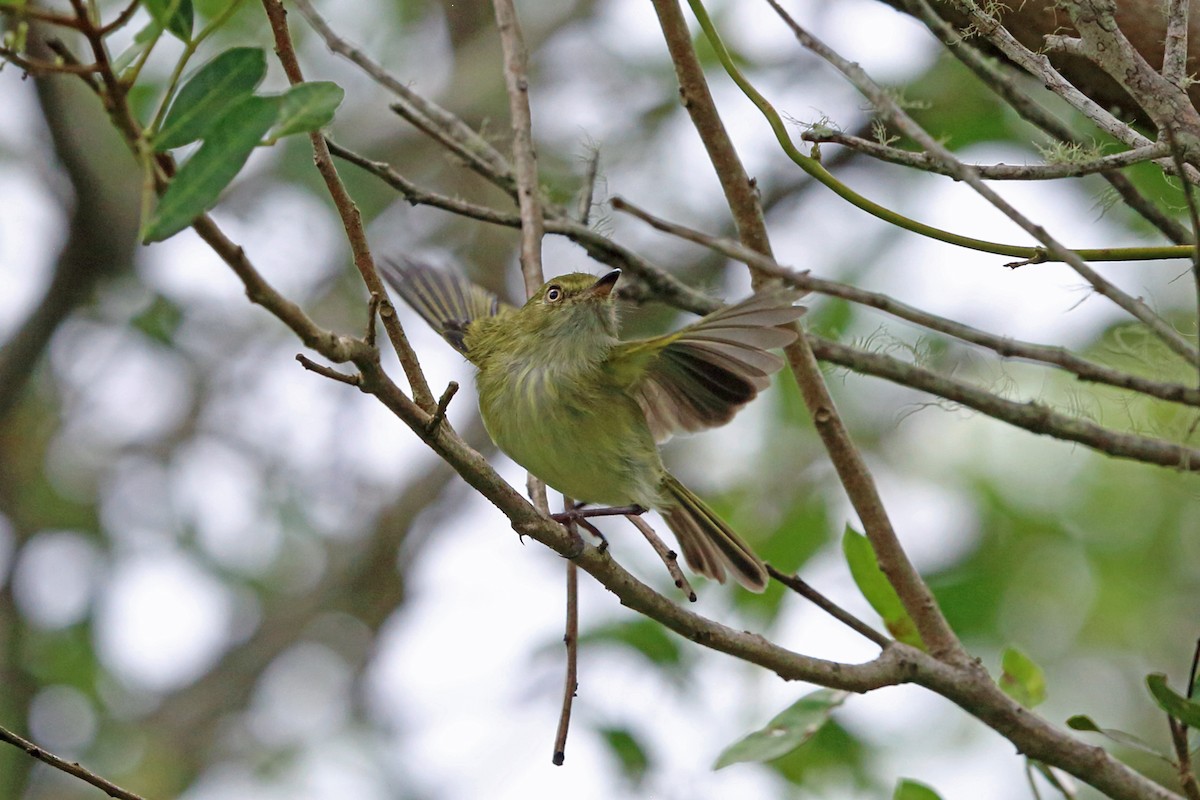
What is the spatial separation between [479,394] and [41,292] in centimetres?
280

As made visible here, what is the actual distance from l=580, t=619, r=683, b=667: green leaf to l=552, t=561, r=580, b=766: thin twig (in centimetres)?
108

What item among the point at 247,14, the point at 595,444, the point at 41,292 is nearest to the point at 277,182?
the point at 247,14

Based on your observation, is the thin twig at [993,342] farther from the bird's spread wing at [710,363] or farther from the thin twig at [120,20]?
the thin twig at [120,20]

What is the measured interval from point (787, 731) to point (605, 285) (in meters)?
1.46

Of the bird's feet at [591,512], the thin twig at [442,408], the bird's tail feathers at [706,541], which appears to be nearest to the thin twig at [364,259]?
the thin twig at [442,408]

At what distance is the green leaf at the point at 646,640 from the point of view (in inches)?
147

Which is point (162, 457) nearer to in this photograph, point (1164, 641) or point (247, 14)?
point (247, 14)

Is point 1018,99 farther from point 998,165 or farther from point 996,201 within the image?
point 996,201

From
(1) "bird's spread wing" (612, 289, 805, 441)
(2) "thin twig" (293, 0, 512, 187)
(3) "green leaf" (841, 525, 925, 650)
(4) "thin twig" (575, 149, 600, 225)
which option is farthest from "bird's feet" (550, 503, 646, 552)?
(2) "thin twig" (293, 0, 512, 187)

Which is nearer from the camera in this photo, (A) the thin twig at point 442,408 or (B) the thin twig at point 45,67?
(B) the thin twig at point 45,67

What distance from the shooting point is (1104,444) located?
179cm

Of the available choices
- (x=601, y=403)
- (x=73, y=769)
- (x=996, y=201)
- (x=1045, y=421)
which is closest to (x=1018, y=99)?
(x=996, y=201)

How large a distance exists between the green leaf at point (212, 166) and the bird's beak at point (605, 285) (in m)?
2.00

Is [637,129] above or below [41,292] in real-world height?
above
